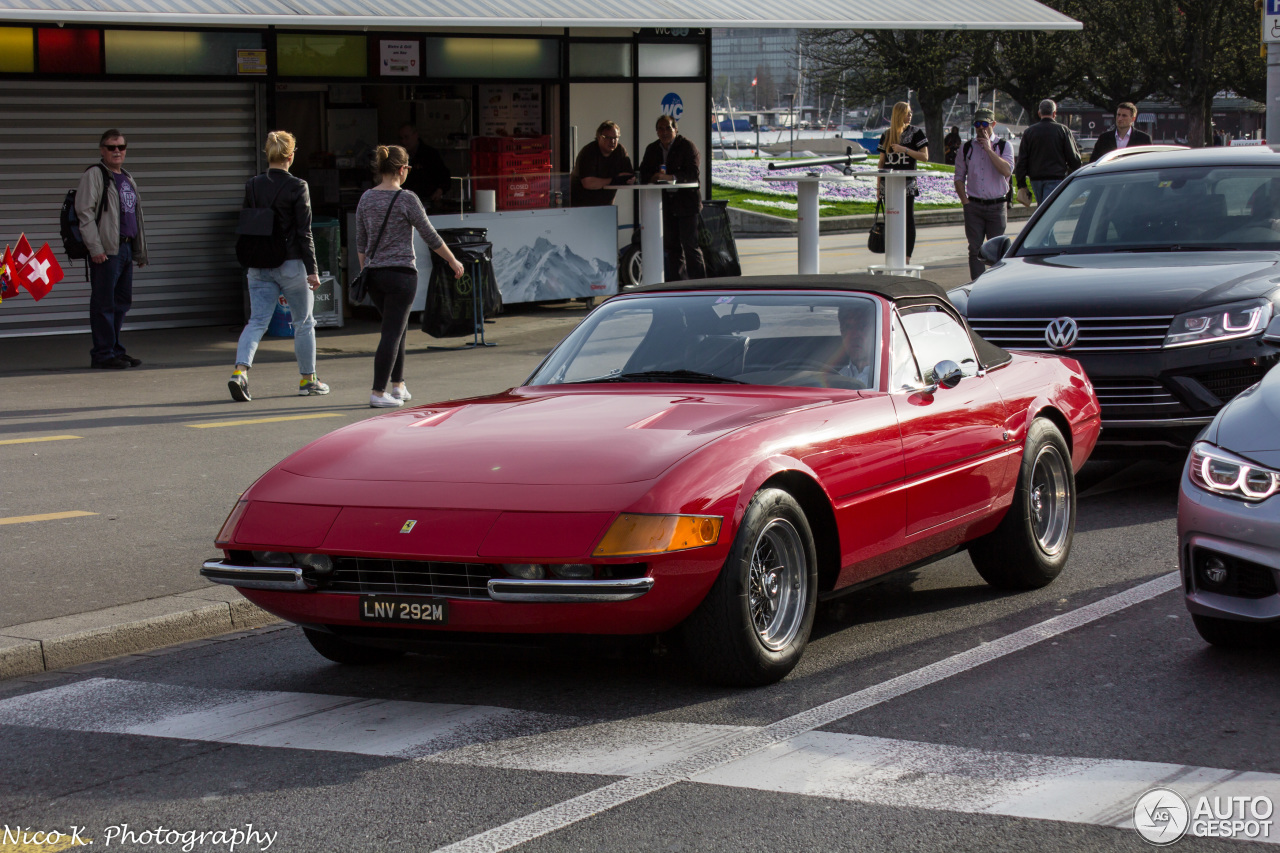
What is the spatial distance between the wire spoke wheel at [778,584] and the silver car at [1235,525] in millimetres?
1335

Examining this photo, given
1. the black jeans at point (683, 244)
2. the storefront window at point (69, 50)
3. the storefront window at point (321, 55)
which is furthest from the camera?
the black jeans at point (683, 244)

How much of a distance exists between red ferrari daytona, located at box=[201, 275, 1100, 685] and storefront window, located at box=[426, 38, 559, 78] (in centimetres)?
1158

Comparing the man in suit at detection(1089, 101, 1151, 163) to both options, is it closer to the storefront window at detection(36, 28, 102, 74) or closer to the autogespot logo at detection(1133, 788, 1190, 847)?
the storefront window at detection(36, 28, 102, 74)

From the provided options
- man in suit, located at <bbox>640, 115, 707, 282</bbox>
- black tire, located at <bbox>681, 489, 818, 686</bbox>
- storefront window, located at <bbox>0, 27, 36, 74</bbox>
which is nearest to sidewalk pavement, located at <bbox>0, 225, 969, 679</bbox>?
man in suit, located at <bbox>640, 115, 707, 282</bbox>

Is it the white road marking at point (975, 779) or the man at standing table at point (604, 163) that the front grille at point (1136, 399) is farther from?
the man at standing table at point (604, 163)

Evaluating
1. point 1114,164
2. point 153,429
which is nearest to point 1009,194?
point 1114,164

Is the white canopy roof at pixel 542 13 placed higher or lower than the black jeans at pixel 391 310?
higher

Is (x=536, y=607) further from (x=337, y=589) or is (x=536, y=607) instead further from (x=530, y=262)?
(x=530, y=262)

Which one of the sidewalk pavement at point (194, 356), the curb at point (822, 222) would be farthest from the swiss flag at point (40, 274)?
the curb at point (822, 222)

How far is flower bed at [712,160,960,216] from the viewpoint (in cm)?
3375

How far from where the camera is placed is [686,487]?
5031mm

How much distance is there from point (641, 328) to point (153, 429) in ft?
18.4

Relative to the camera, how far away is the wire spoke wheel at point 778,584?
5.33 m

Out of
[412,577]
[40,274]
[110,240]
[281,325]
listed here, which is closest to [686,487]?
[412,577]
